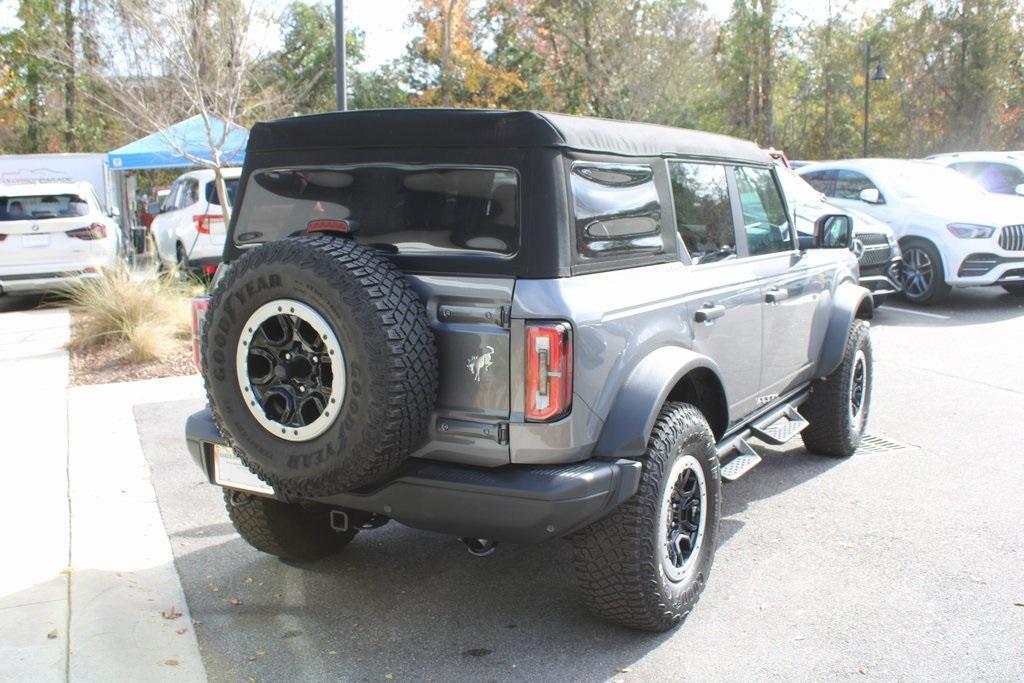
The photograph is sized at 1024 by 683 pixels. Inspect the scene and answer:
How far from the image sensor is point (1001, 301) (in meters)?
12.5

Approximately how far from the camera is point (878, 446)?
622 centimetres

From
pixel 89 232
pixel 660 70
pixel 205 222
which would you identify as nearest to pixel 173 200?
pixel 205 222

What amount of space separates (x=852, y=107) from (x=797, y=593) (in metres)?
38.2

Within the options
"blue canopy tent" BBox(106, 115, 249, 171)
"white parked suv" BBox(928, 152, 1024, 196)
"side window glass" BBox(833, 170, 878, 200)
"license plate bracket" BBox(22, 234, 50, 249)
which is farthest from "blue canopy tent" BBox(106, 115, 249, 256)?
"white parked suv" BBox(928, 152, 1024, 196)

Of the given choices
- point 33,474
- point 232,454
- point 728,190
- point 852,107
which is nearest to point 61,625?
point 232,454

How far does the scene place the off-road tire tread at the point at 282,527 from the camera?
13.6 ft

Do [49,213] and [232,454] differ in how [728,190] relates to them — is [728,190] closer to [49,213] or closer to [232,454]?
[232,454]

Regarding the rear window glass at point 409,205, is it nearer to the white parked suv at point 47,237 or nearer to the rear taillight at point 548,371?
the rear taillight at point 548,371

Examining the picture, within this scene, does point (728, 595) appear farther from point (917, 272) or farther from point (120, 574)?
point (917, 272)

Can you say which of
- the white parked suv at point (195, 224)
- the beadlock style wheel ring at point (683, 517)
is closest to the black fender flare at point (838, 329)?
the beadlock style wheel ring at point (683, 517)

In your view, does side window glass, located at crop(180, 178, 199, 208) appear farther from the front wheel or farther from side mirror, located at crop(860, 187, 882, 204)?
the front wheel

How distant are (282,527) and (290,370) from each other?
3.91 ft

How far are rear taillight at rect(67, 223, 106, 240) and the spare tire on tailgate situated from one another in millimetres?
10996

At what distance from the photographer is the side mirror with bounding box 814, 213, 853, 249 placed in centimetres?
557
